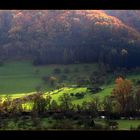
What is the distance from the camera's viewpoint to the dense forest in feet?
25.0

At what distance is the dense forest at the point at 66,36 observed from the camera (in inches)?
300

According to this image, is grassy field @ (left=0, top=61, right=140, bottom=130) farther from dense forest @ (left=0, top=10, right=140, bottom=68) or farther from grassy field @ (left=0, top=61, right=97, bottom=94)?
dense forest @ (left=0, top=10, right=140, bottom=68)

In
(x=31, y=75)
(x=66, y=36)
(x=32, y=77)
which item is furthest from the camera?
(x=31, y=75)

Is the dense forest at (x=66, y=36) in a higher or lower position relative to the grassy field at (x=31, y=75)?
higher

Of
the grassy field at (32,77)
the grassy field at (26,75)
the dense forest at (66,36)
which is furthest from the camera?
the grassy field at (26,75)

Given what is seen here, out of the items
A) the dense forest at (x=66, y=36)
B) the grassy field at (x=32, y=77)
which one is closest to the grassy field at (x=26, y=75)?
the grassy field at (x=32, y=77)

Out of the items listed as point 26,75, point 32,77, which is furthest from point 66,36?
point 26,75

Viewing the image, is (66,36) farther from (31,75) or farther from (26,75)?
(26,75)

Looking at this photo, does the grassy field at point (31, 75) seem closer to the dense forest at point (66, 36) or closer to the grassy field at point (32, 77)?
the grassy field at point (32, 77)

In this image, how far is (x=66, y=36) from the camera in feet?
28.9

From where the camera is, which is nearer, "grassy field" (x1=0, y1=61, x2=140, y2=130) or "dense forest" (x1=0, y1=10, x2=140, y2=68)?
"grassy field" (x1=0, y1=61, x2=140, y2=130)

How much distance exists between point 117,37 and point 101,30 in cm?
59

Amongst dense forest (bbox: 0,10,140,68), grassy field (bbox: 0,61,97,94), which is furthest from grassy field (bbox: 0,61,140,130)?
dense forest (bbox: 0,10,140,68)
